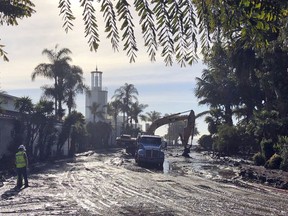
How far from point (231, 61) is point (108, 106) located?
60.5m

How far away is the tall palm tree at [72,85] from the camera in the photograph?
5578cm

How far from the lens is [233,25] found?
2.19m

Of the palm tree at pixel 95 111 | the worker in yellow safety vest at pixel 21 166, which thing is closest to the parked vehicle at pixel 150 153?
the worker in yellow safety vest at pixel 21 166

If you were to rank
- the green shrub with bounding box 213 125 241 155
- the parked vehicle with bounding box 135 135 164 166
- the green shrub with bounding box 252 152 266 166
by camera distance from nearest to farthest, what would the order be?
the green shrub with bounding box 252 152 266 166
the parked vehicle with bounding box 135 135 164 166
the green shrub with bounding box 213 125 241 155

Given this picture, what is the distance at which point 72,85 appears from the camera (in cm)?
5662

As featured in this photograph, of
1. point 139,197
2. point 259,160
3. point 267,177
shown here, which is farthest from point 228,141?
point 139,197

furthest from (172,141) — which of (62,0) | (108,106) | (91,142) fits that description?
(62,0)

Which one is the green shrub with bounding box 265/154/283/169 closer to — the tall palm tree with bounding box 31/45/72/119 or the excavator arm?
the excavator arm

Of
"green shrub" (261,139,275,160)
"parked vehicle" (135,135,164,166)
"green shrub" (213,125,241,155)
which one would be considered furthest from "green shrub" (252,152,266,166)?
"green shrub" (213,125,241,155)

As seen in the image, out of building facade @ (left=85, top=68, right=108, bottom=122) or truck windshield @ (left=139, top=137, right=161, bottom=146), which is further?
building facade @ (left=85, top=68, right=108, bottom=122)

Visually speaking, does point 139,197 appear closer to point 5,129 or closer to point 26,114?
point 5,129

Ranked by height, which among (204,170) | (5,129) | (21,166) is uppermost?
(5,129)

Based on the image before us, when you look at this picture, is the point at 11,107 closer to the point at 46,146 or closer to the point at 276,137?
the point at 46,146

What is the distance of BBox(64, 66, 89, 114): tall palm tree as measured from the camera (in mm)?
55781
